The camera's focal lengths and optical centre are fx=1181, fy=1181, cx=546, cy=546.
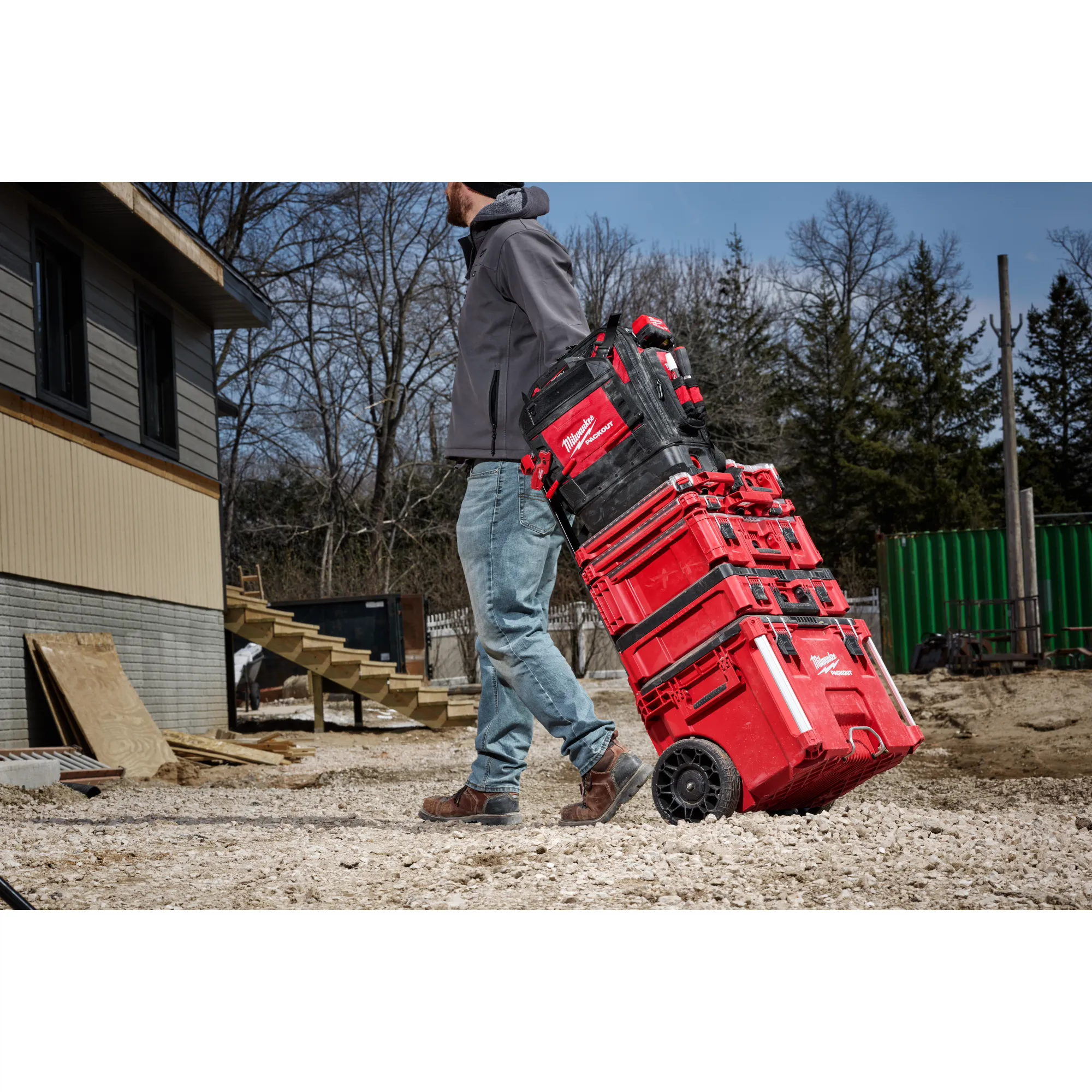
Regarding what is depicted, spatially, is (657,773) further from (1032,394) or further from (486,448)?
(1032,394)

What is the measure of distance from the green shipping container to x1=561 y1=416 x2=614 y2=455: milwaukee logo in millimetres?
13940

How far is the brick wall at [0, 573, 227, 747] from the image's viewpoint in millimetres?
7191

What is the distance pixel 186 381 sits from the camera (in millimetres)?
10758

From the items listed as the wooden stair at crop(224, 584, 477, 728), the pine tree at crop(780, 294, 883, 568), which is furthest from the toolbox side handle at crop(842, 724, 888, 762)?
the pine tree at crop(780, 294, 883, 568)

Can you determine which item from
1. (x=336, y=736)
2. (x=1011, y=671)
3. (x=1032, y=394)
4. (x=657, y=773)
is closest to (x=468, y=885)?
(x=657, y=773)

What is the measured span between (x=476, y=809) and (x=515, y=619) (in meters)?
0.64

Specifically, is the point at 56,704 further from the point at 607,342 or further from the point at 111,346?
the point at 607,342

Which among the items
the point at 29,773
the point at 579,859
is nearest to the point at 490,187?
the point at 579,859

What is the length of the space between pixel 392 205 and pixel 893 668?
41.4 feet

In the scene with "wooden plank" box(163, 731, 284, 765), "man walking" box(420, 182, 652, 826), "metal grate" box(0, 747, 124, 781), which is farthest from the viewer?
"wooden plank" box(163, 731, 284, 765)

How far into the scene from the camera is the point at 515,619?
3.48 m

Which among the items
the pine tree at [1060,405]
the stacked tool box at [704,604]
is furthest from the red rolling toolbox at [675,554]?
the pine tree at [1060,405]

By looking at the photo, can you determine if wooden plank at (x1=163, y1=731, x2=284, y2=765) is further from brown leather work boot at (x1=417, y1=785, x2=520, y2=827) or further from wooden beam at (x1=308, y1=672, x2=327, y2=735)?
brown leather work boot at (x1=417, y1=785, x2=520, y2=827)

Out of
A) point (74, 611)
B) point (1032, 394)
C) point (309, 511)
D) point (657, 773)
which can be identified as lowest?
point (657, 773)
